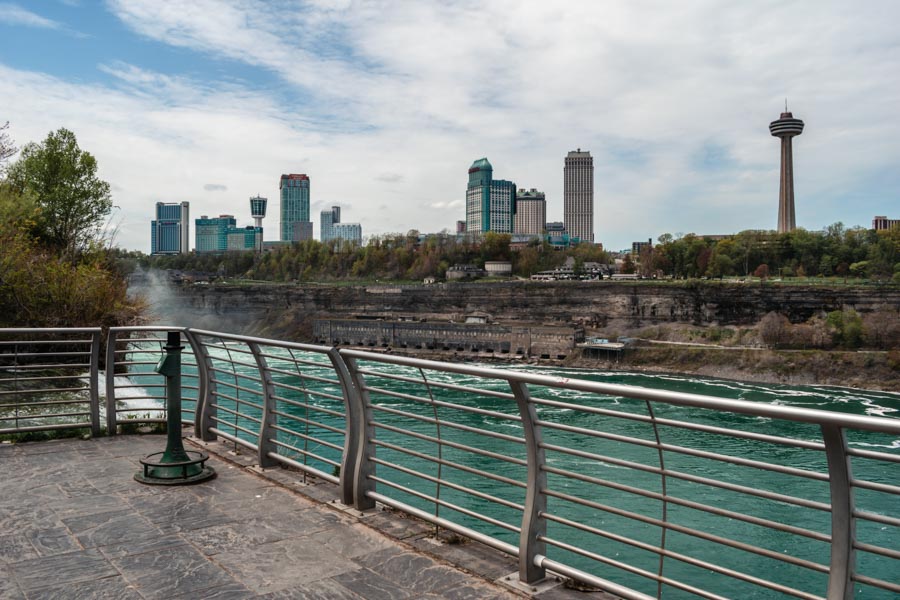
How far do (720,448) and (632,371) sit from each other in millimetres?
36044

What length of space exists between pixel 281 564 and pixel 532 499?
5.10 feet

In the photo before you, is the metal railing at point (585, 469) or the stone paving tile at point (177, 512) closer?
the metal railing at point (585, 469)

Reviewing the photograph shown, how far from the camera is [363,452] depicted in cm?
481

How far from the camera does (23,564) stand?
3900mm

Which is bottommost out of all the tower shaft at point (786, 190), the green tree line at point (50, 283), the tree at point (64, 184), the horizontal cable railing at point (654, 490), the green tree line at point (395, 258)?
the horizontal cable railing at point (654, 490)

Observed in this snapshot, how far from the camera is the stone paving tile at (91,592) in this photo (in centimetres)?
349

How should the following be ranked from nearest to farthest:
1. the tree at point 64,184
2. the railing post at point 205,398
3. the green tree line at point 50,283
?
the railing post at point 205,398 → the green tree line at point 50,283 → the tree at point 64,184

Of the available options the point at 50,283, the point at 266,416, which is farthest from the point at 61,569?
the point at 50,283

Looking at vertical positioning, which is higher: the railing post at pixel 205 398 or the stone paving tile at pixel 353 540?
the railing post at pixel 205 398

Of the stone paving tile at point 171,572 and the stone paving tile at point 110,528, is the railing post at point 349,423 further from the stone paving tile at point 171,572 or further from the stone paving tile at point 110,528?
the stone paving tile at point 110,528

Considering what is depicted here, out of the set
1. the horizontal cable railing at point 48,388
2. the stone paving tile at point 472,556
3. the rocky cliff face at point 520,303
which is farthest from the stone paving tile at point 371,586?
the rocky cliff face at point 520,303

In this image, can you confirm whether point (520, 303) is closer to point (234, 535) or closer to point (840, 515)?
point (234, 535)

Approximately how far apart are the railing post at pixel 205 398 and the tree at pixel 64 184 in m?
19.2

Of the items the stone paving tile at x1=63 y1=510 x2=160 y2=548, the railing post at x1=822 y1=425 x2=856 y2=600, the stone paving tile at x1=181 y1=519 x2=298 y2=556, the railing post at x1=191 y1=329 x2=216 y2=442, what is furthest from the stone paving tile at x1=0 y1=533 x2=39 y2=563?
the railing post at x1=822 y1=425 x2=856 y2=600
